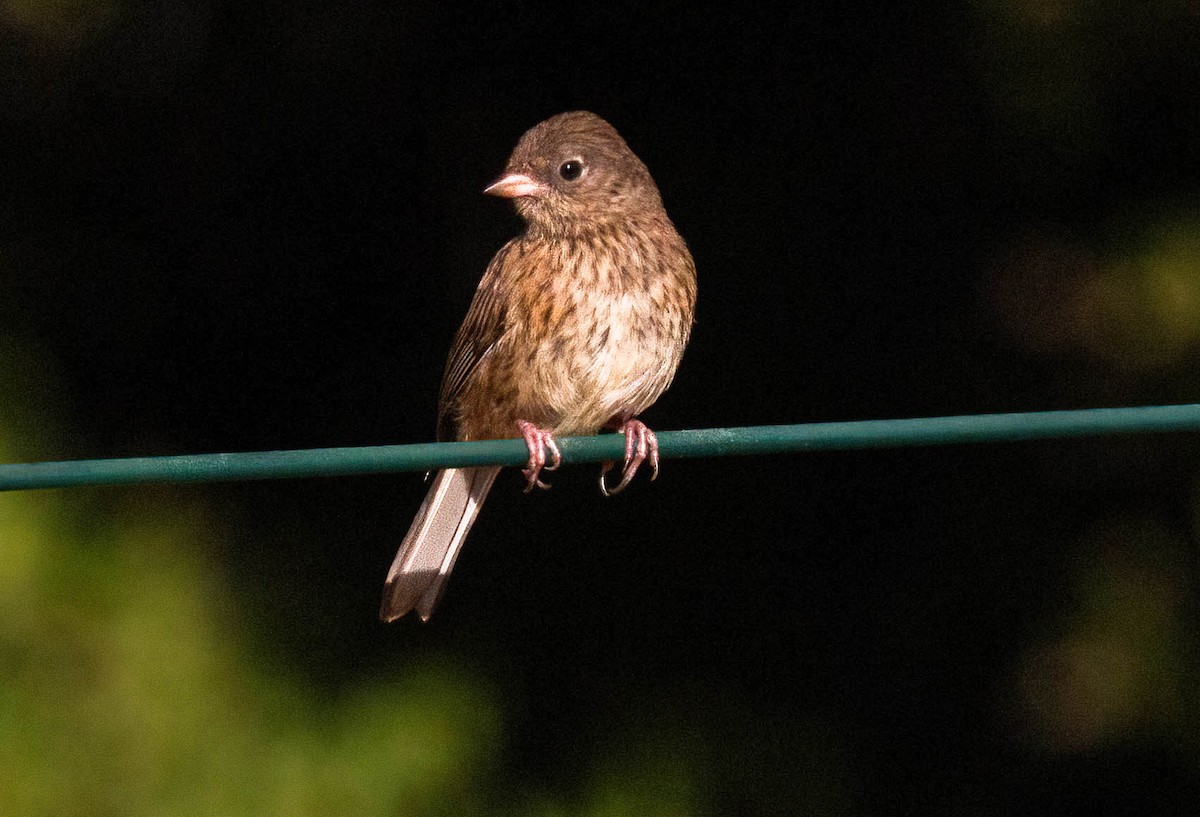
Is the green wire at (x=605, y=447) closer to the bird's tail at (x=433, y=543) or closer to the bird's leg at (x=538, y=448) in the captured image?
the bird's leg at (x=538, y=448)

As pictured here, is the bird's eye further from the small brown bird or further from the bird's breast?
the bird's breast

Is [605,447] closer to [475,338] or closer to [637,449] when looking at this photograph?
[637,449]

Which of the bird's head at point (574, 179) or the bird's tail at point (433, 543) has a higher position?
the bird's head at point (574, 179)

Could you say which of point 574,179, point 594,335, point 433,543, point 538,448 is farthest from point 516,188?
point 538,448

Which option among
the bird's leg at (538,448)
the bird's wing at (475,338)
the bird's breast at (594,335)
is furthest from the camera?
the bird's wing at (475,338)

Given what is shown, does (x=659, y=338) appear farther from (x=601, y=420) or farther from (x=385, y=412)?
(x=385, y=412)

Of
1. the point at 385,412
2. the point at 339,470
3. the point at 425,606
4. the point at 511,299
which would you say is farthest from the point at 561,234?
the point at 339,470

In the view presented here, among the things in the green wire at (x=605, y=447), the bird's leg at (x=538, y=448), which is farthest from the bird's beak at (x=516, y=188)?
the green wire at (x=605, y=447)
